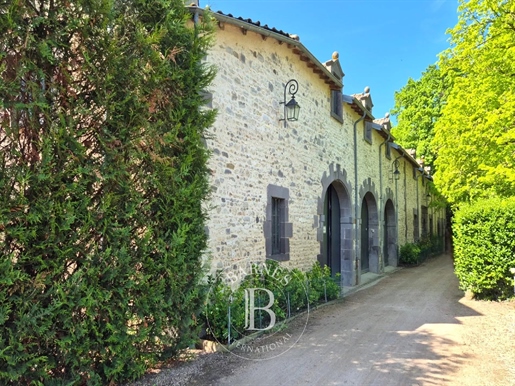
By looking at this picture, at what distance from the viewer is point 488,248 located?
27.3ft

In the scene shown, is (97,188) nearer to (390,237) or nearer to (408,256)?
(390,237)

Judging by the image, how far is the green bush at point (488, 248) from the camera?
808 cm

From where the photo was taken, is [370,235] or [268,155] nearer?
[268,155]

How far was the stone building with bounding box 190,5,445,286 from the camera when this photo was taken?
6.22 m

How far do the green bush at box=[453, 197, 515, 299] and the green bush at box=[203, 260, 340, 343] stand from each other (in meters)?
3.00

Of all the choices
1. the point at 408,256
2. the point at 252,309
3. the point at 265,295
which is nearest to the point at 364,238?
the point at 408,256

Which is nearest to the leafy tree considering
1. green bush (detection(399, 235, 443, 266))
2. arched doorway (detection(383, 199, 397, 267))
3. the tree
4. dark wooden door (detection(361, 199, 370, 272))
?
green bush (detection(399, 235, 443, 266))

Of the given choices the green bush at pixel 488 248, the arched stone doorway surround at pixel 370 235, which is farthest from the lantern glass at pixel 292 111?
the arched stone doorway surround at pixel 370 235

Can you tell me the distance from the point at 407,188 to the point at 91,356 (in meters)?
18.2

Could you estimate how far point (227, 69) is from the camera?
6.42m

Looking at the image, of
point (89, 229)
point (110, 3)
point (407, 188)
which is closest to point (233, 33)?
point (110, 3)

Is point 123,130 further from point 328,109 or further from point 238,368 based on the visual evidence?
point 328,109

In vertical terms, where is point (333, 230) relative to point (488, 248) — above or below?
above
